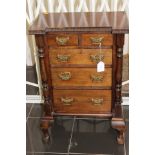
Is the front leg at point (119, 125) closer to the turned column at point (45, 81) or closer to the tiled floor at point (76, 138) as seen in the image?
the tiled floor at point (76, 138)

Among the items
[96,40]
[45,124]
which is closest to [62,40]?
[96,40]

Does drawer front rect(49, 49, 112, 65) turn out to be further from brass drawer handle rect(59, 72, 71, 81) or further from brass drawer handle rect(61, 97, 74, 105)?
brass drawer handle rect(61, 97, 74, 105)

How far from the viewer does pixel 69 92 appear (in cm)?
215

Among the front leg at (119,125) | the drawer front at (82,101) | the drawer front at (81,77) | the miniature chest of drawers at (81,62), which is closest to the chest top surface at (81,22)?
the miniature chest of drawers at (81,62)

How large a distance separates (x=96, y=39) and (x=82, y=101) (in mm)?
541

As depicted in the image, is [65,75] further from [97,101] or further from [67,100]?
[97,101]

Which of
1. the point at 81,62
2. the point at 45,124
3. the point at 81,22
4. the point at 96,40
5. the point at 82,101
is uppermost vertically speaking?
the point at 81,22

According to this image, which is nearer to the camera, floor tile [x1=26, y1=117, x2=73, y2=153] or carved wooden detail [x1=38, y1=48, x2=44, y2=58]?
carved wooden detail [x1=38, y1=48, x2=44, y2=58]

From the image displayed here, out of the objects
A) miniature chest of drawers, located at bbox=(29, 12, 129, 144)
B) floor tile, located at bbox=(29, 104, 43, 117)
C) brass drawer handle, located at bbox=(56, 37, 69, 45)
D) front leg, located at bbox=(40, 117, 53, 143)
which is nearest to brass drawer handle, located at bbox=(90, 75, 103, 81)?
miniature chest of drawers, located at bbox=(29, 12, 129, 144)

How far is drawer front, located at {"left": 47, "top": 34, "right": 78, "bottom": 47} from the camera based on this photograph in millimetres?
1931

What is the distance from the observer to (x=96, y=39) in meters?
1.91
